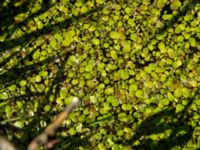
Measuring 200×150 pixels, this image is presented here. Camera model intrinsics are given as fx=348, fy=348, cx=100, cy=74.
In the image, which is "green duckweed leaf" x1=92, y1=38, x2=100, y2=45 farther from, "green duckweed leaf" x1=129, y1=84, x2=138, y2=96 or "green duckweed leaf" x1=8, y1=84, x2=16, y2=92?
"green duckweed leaf" x1=8, y1=84, x2=16, y2=92

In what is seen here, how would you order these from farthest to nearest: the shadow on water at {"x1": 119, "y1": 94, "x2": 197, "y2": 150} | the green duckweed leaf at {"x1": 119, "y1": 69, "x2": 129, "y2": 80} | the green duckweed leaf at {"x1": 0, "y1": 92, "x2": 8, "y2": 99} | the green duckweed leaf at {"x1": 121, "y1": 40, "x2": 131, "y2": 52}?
the green duckweed leaf at {"x1": 121, "y1": 40, "x2": 131, "y2": 52} < the green duckweed leaf at {"x1": 119, "y1": 69, "x2": 129, "y2": 80} < the green duckweed leaf at {"x1": 0, "y1": 92, "x2": 8, "y2": 99} < the shadow on water at {"x1": 119, "y1": 94, "x2": 197, "y2": 150}

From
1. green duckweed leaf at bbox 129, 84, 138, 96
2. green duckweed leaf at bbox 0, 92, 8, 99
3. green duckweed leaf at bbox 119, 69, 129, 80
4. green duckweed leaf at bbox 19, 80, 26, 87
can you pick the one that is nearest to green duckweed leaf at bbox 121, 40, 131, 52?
green duckweed leaf at bbox 119, 69, 129, 80

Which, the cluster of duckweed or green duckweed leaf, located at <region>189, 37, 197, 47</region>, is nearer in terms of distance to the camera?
the cluster of duckweed

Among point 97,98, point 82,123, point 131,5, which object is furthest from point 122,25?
point 82,123

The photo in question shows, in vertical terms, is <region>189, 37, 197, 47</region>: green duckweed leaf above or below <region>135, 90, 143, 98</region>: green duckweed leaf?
above

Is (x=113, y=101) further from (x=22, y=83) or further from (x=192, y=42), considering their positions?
(x=192, y=42)

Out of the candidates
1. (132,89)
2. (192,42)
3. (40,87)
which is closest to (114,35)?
(132,89)

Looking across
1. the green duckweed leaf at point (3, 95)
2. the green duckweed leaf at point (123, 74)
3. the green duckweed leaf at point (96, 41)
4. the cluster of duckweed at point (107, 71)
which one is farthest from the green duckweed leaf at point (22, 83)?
the green duckweed leaf at point (123, 74)

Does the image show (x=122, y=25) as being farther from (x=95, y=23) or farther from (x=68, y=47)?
(x=68, y=47)
